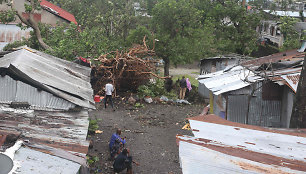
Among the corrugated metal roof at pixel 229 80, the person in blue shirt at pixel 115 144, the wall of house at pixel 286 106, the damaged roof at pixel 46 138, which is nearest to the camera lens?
the damaged roof at pixel 46 138

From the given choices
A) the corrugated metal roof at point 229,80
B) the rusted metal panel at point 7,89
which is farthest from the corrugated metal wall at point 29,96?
the corrugated metal roof at point 229,80

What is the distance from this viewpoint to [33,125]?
576 cm

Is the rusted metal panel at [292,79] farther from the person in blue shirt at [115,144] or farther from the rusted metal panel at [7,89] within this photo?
the rusted metal panel at [7,89]

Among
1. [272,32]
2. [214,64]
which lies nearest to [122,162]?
[214,64]

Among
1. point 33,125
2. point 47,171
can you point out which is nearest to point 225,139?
point 47,171

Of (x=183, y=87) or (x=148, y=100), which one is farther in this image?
(x=183, y=87)

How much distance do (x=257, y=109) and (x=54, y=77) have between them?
6126mm

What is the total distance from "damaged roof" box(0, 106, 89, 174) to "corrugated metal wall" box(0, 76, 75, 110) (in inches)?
10.3

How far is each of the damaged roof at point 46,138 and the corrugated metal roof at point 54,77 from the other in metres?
0.67

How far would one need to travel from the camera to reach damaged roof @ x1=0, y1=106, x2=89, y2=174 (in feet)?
14.4

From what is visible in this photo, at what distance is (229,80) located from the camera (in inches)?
429

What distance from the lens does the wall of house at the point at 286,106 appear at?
9.45m

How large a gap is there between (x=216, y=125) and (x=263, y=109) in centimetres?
467

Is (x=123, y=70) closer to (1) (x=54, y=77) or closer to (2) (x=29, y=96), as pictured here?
(1) (x=54, y=77)
